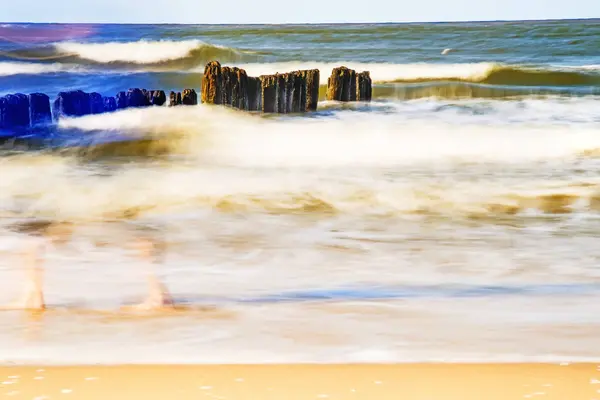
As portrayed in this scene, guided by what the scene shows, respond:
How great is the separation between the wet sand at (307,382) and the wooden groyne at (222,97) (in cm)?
69

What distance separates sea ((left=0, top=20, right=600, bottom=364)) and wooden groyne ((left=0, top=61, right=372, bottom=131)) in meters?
0.02

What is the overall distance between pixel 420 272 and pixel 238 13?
77 cm

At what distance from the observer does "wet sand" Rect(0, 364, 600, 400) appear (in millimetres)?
1504

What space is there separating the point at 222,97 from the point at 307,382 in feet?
2.65

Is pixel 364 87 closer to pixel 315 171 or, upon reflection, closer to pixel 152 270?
pixel 315 171

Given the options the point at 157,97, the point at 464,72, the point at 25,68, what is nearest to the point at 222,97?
the point at 157,97

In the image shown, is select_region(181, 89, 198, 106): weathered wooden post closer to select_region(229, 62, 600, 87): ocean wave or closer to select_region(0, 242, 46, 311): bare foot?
select_region(229, 62, 600, 87): ocean wave

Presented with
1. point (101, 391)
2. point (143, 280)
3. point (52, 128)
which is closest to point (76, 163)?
point (52, 128)

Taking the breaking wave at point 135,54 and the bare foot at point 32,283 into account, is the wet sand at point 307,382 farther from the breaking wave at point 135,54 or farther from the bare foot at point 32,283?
the breaking wave at point 135,54

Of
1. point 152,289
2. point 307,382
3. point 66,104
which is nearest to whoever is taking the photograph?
point 307,382

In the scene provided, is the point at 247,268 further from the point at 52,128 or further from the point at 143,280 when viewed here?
the point at 52,128

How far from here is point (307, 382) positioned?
157cm

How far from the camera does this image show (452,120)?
2115mm

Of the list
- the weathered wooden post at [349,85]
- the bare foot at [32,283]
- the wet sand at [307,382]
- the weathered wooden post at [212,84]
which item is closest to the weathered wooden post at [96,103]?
the weathered wooden post at [212,84]
